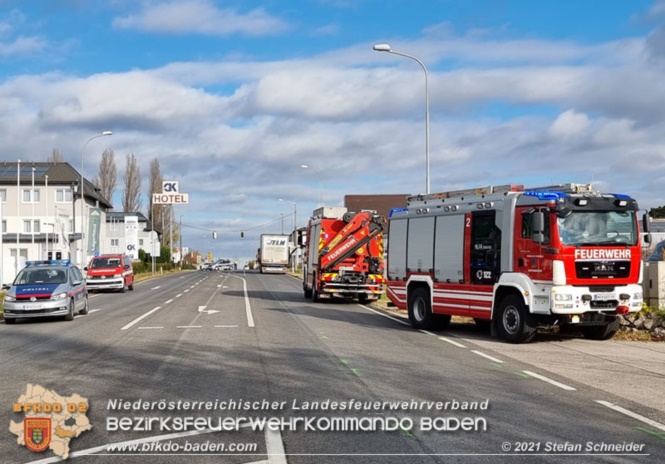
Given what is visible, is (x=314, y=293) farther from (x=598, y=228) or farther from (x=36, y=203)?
(x=36, y=203)

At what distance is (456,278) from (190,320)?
7384mm

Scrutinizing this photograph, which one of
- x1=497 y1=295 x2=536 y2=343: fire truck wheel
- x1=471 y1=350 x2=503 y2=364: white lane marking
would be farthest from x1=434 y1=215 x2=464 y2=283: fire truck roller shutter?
x1=471 y1=350 x2=503 y2=364: white lane marking

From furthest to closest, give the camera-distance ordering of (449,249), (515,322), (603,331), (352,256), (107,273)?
(107,273)
(352,256)
(449,249)
(603,331)
(515,322)

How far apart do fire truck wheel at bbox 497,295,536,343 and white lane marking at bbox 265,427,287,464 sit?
844 cm

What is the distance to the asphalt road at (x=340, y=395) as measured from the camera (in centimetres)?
652

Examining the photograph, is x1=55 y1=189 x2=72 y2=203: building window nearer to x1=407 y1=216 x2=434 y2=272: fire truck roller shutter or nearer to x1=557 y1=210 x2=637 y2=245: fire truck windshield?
x1=407 y1=216 x2=434 y2=272: fire truck roller shutter

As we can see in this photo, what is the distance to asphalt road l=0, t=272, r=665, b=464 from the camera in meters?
6.52

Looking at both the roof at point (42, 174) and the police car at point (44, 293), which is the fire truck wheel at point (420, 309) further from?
the roof at point (42, 174)

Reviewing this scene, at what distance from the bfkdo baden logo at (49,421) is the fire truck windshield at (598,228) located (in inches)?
364

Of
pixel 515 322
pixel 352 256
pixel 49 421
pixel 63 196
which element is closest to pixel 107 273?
pixel 352 256

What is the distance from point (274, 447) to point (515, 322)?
926 cm

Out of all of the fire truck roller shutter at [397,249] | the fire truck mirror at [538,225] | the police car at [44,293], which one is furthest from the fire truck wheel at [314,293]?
the fire truck mirror at [538,225]

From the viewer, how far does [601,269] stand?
46.8 ft

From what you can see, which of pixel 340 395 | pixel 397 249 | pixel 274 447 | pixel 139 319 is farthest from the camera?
pixel 139 319
